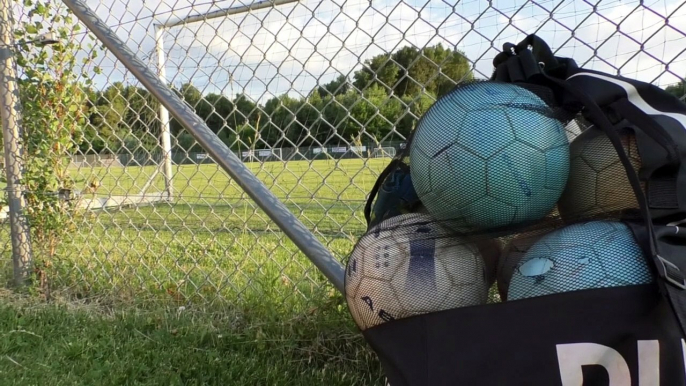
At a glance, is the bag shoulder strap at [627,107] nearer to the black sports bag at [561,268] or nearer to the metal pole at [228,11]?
the black sports bag at [561,268]

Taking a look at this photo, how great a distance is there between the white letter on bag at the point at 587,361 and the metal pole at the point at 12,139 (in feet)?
10.2

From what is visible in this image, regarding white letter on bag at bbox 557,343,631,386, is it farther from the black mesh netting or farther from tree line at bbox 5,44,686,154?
tree line at bbox 5,44,686,154

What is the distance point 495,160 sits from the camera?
48.8 inches

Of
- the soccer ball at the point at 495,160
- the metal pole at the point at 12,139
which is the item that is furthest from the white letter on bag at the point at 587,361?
the metal pole at the point at 12,139

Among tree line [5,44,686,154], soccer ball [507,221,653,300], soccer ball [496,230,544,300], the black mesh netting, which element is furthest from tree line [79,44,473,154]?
soccer ball [507,221,653,300]

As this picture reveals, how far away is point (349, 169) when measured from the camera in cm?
258

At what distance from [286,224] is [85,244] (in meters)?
1.99

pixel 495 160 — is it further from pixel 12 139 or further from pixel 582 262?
pixel 12 139

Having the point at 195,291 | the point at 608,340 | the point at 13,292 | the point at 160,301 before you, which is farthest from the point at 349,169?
the point at 13,292

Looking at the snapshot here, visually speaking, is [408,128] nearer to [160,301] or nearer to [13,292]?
[160,301]

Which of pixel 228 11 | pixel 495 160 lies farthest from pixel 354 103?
pixel 495 160

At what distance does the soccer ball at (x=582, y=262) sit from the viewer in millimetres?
1033

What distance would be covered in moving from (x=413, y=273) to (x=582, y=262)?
0.38m

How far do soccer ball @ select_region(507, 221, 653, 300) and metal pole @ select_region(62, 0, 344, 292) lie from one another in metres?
0.82
